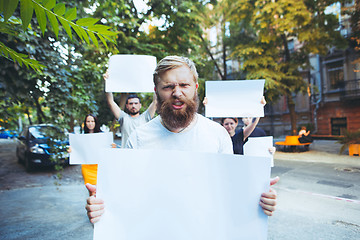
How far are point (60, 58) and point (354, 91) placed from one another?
21.0m

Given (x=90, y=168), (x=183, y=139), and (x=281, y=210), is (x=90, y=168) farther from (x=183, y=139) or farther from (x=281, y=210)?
(x=281, y=210)

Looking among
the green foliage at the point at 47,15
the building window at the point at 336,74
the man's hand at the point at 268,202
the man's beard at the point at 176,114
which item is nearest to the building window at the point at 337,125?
the building window at the point at 336,74

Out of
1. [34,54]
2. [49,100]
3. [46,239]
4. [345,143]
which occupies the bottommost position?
[46,239]

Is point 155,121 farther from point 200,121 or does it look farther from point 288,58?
point 288,58

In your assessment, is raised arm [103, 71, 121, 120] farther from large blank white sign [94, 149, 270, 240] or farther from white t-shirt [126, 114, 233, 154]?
large blank white sign [94, 149, 270, 240]

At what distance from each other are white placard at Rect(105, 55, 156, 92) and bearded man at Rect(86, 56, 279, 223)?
1.80m

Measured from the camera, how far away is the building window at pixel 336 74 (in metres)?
19.5

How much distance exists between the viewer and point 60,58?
4.90m

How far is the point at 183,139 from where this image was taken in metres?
1.66

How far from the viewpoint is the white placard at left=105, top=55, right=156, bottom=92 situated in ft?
11.1

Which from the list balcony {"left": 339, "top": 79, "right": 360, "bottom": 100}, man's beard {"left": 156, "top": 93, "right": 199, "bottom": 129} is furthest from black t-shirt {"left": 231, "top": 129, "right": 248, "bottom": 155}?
balcony {"left": 339, "top": 79, "right": 360, "bottom": 100}

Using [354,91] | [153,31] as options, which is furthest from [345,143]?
[354,91]

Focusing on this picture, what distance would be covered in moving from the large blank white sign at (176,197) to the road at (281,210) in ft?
8.62

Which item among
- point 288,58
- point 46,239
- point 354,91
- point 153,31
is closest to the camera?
point 46,239
